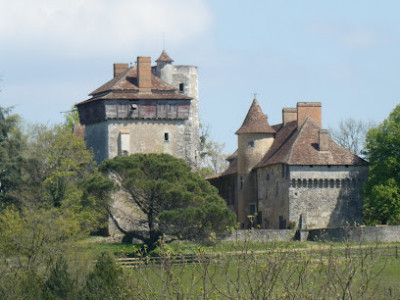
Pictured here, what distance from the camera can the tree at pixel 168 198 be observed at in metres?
62.0

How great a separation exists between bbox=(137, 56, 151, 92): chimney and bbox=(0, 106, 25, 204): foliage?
39.9ft

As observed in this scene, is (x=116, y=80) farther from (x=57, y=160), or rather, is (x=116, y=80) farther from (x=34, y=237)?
(x=34, y=237)

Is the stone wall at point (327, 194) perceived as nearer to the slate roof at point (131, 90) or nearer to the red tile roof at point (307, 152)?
the red tile roof at point (307, 152)

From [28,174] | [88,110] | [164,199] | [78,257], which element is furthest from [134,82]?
[78,257]

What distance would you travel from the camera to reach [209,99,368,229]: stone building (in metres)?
70.6

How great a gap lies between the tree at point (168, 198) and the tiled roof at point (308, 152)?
25.9 ft

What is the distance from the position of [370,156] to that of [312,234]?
22.5 feet

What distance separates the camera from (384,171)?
2724 inches

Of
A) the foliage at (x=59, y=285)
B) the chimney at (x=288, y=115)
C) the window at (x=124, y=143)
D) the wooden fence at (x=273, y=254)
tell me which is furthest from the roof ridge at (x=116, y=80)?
the foliage at (x=59, y=285)

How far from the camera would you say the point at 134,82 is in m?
76.5

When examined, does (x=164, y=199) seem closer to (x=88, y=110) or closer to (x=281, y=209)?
(x=281, y=209)

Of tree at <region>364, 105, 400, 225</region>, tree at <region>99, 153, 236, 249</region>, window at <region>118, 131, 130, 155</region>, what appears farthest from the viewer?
window at <region>118, 131, 130, 155</region>

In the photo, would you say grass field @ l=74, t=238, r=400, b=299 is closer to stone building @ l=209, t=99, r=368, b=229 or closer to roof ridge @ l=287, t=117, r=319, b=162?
stone building @ l=209, t=99, r=368, b=229

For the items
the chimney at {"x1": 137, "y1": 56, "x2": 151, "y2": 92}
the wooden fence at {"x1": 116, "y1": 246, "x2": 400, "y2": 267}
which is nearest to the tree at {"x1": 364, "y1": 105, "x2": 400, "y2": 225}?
the wooden fence at {"x1": 116, "y1": 246, "x2": 400, "y2": 267}
